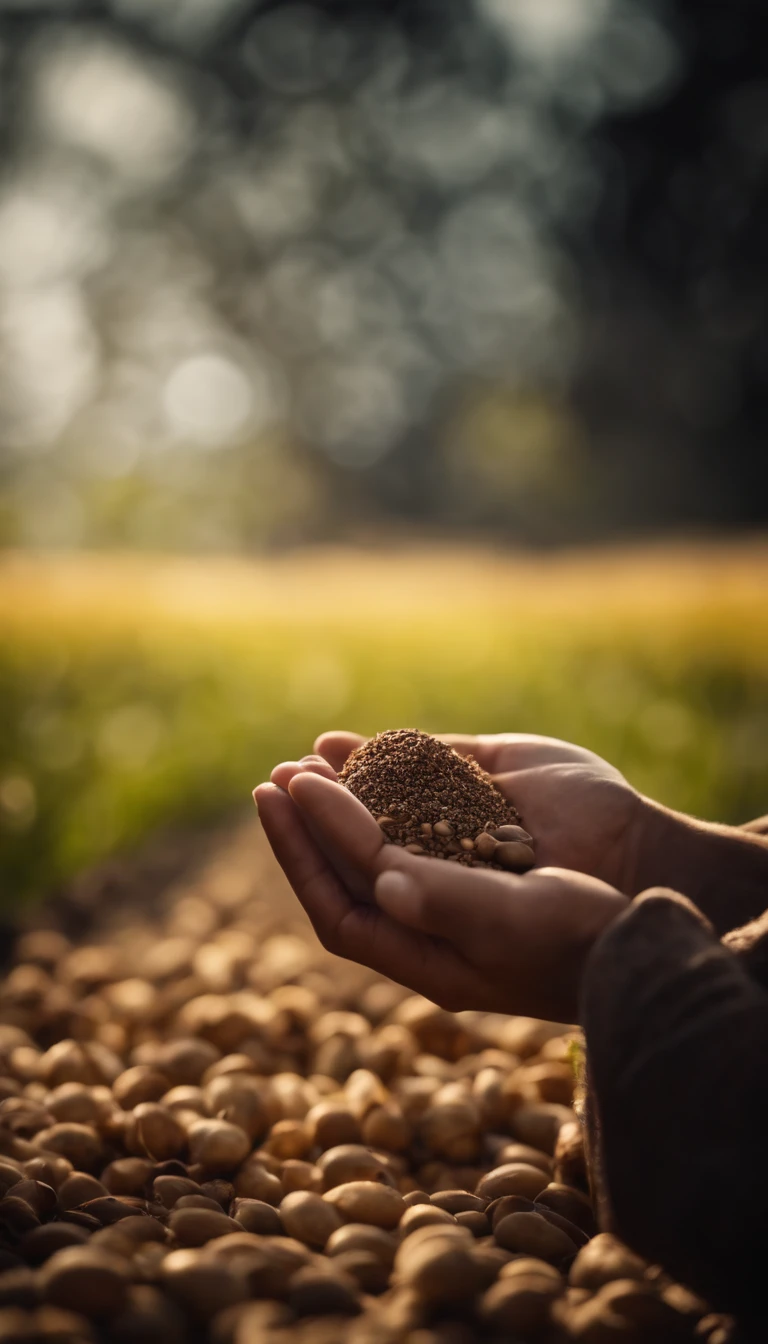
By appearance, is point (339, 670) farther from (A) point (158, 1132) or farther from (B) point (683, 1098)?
(B) point (683, 1098)

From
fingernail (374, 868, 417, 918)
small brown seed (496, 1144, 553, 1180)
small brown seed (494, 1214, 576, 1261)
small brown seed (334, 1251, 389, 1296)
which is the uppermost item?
fingernail (374, 868, 417, 918)

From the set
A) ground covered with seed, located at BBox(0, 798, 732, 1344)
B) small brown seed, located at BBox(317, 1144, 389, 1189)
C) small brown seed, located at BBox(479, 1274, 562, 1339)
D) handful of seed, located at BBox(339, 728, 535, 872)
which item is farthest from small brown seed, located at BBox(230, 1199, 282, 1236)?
handful of seed, located at BBox(339, 728, 535, 872)

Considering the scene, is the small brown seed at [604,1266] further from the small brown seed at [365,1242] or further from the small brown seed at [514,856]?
the small brown seed at [514,856]

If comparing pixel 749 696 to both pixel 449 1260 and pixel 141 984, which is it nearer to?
pixel 141 984

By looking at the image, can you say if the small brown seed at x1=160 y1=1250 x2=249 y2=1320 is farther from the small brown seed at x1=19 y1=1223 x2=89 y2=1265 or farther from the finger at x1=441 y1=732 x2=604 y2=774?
the finger at x1=441 y1=732 x2=604 y2=774

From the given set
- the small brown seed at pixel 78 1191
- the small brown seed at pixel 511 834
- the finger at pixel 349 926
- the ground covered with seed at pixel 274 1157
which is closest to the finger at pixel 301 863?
the finger at pixel 349 926

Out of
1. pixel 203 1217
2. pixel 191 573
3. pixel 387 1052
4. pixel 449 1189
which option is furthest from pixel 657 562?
pixel 203 1217
